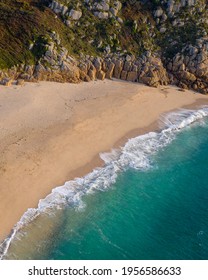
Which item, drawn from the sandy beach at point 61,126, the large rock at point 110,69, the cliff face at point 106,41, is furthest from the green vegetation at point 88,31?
the sandy beach at point 61,126

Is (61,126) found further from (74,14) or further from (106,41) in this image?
(74,14)

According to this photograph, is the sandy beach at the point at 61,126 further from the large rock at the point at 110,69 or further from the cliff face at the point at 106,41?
the cliff face at the point at 106,41

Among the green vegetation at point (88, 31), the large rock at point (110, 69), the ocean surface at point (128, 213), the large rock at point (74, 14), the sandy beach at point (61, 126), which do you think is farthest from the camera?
the large rock at point (74, 14)

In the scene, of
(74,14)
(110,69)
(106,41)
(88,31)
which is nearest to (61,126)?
(110,69)

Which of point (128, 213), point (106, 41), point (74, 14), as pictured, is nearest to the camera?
point (128, 213)

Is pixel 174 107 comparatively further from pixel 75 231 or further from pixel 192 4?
pixel 75 231

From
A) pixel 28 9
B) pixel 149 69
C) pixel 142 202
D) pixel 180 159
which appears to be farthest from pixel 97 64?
pixel 142 202
